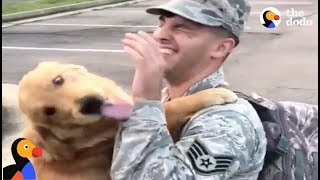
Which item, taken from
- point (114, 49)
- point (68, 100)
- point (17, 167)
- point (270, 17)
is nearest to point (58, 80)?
point (68, 100)

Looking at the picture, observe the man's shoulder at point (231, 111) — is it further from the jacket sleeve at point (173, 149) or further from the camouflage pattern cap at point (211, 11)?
the camouflage pattern cap at point (211, 11)

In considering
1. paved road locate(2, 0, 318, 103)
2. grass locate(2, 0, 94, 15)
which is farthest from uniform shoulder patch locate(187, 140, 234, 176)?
A: grass locate(2, 0, 94, 15)

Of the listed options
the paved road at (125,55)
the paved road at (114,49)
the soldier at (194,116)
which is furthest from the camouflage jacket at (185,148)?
the paved road at (114,49)

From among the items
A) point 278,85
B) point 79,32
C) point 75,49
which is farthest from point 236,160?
point 79,32

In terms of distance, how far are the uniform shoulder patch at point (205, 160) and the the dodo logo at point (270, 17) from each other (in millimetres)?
8053

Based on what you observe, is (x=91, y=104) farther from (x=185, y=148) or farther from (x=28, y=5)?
(x=28, y=5)

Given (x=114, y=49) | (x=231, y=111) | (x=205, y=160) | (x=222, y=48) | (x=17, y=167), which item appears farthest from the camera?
(x=114, y=49)

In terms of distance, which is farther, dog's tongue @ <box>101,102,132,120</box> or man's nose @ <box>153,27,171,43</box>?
man's nose @ <box>153,27,171,43</box>

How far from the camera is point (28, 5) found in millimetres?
11945

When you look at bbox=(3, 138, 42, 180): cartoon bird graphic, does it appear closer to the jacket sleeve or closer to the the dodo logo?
the jacket sleeve

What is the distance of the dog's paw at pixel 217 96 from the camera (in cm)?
176

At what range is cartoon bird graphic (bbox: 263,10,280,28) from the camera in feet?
32.6

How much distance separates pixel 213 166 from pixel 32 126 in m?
0.46

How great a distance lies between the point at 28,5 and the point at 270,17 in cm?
423
